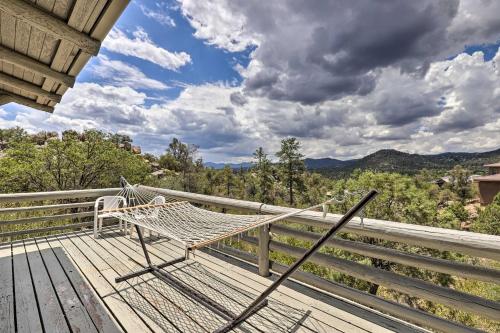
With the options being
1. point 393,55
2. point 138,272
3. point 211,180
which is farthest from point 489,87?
point 211,180

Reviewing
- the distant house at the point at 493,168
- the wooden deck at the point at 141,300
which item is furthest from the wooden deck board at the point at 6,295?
the distant house at the point at 493,168

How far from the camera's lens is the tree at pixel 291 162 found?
2848 cm

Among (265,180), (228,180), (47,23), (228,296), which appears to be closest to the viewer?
(47,23)

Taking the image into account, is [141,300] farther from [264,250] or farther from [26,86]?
[26,86]

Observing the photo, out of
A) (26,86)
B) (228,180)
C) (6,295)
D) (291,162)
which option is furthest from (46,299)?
(228,180)

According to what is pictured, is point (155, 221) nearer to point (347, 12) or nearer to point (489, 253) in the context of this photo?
point (489, 253)

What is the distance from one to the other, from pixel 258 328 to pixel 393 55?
1245cm

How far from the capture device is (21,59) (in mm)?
2061

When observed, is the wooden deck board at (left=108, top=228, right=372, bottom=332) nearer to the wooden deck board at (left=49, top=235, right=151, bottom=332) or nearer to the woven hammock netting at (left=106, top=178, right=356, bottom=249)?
the woven hammock netting at (left=106, top=178, right=356, bottom=249)

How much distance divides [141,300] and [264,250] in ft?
3.95

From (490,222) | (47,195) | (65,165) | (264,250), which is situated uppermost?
(65,165)

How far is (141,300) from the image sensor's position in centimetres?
212

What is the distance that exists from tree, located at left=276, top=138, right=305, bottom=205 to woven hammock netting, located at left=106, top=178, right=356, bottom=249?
26.2 metres

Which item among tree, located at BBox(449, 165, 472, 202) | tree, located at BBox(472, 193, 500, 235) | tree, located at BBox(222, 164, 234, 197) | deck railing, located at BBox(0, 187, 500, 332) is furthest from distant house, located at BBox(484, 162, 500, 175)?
deck railing, located at BBox(0, 187, 500, 332)
